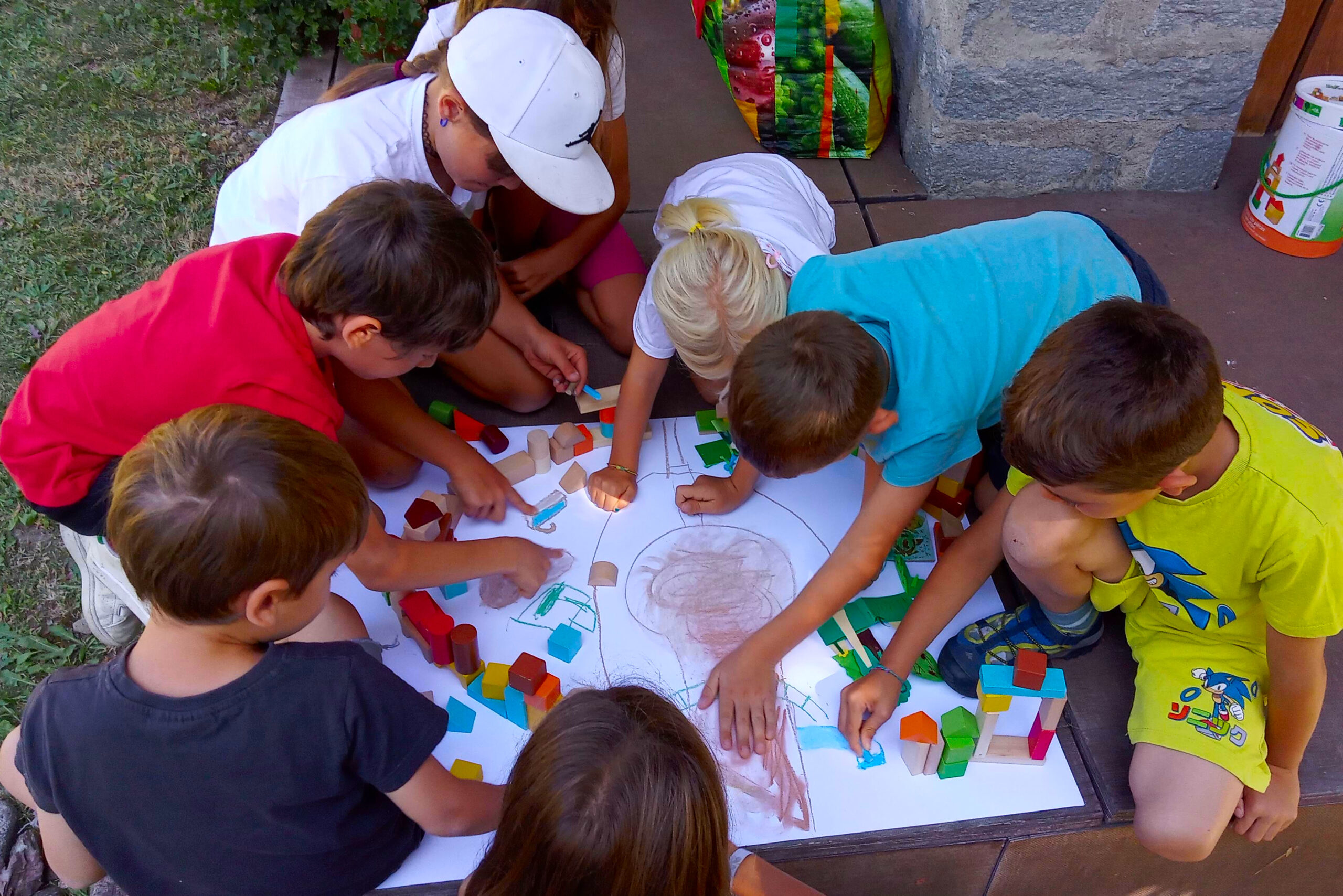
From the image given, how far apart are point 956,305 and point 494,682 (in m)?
0.97

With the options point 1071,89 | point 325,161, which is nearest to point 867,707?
point 325,161

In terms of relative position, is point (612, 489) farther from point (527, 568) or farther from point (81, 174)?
point (81, 174)

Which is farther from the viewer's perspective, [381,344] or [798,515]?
[798,515]

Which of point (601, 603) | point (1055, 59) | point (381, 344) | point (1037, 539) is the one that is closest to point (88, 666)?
point (381, 344)

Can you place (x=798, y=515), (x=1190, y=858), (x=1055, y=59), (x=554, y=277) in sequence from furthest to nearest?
(x=1055, y=59) → (x=554, y=277) → (x=798, y=515) → (x=1190, y=858)

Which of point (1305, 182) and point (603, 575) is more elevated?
point (1305, 182)

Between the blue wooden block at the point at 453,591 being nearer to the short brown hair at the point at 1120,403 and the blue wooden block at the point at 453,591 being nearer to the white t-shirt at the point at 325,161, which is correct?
the white t-shirt at the point at 325,161

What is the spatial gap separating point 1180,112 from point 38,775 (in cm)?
284

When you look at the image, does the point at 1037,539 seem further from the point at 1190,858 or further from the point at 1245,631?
the point at 1190,858

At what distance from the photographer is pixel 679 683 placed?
1.58 metres

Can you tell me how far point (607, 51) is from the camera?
1.97 metres

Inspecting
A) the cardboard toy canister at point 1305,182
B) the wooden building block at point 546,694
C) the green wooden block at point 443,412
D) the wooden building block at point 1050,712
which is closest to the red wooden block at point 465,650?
the wooden building block at point 546,694

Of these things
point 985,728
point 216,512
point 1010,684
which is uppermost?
point 216,512

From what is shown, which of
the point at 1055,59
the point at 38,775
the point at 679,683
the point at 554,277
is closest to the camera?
the point at 38,775
